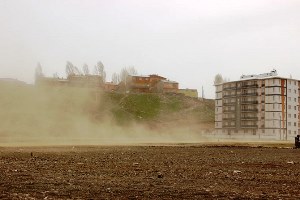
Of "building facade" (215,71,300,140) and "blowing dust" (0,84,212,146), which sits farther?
"building facade" (215,71,300,140)

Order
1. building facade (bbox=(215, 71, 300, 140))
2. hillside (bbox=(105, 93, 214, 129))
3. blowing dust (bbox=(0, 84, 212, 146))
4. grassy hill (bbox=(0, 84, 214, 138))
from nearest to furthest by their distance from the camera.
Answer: blowing dust (bbox=(0, 84, 212, 146)) → grassy hill (bbox=(0, 84, 214, 138)) → building facade (bbox=(215, 71, 300, 140)) → hillside (bbox=(105, 93, 214, 129))

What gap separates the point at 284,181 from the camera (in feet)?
63.0

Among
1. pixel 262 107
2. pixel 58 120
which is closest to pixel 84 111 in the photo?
pixel 58 120

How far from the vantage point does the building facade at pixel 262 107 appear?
14088 cm

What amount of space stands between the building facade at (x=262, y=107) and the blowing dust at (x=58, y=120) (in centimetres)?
1928

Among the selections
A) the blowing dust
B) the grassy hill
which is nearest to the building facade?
the grassy hill

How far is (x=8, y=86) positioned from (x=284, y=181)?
113269 mm

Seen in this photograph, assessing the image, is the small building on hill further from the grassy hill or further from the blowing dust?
the blowing dust

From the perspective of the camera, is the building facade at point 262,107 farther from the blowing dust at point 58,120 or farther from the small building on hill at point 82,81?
the small building on hill at point 82,81

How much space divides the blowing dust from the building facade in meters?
19.3

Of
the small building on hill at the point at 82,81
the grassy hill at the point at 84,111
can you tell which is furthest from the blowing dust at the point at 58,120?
the small building on hill at the point at 82,81

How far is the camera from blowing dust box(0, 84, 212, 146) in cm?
10306

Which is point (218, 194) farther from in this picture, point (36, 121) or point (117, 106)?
point (117, 106)

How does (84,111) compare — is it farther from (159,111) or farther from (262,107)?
(262,107)
